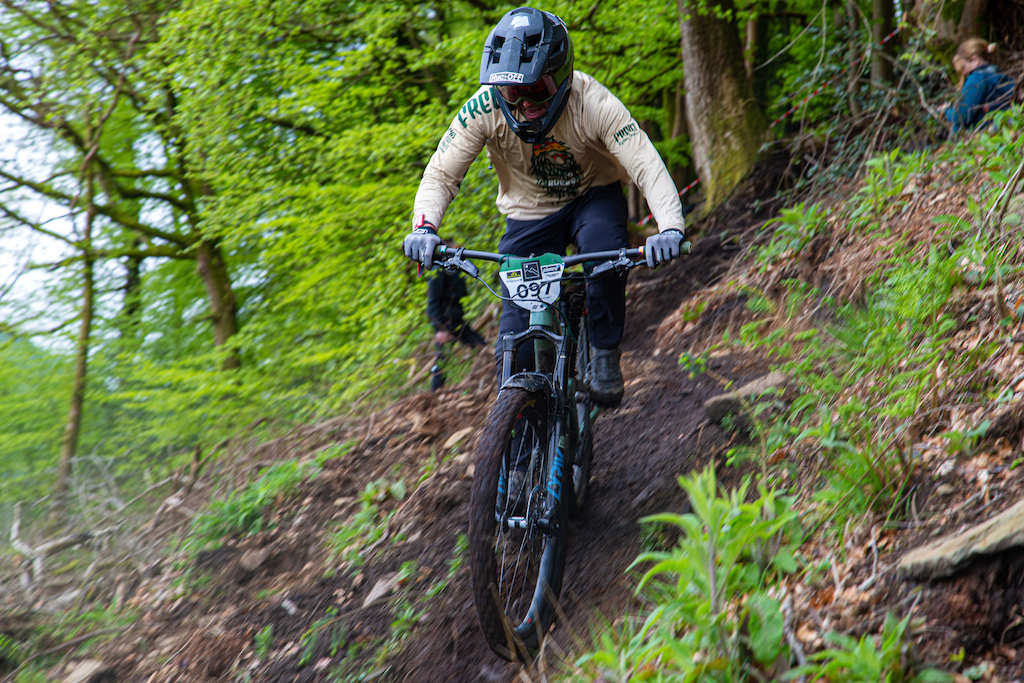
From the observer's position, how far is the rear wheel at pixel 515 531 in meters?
2.62

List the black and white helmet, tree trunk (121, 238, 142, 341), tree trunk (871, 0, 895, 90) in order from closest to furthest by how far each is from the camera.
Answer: the black and white helmet
tree trunk (871, 0, 895, 90)
tree trunk (121, 238, 142, 341)

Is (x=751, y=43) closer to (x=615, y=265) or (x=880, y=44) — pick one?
(x=880, y=44)

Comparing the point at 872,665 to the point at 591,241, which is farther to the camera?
the point at 591,241

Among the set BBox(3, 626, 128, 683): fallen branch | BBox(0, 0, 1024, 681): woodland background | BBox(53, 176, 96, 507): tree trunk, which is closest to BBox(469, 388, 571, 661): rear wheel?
BBox(0, 0, 1024, 681): woodland background

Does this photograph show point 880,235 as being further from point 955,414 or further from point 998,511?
point 998,511

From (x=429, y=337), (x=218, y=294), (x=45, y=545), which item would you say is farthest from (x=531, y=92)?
(x=218, y=294)

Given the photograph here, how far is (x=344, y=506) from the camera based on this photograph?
515cm

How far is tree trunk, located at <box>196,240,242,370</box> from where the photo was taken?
1402 centimetres

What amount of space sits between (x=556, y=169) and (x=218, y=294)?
12.1 metres

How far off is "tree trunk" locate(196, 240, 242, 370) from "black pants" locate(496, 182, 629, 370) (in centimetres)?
1168

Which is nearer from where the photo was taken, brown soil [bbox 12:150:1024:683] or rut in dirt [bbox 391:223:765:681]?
brown soil [bbox 12:150:1024:683]

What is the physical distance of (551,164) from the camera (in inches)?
143

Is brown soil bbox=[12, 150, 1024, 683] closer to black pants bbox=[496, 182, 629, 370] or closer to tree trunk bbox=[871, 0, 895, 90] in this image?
black pants bbox=[496, 182, 629, 370]

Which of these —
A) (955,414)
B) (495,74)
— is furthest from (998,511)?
(495,74)
